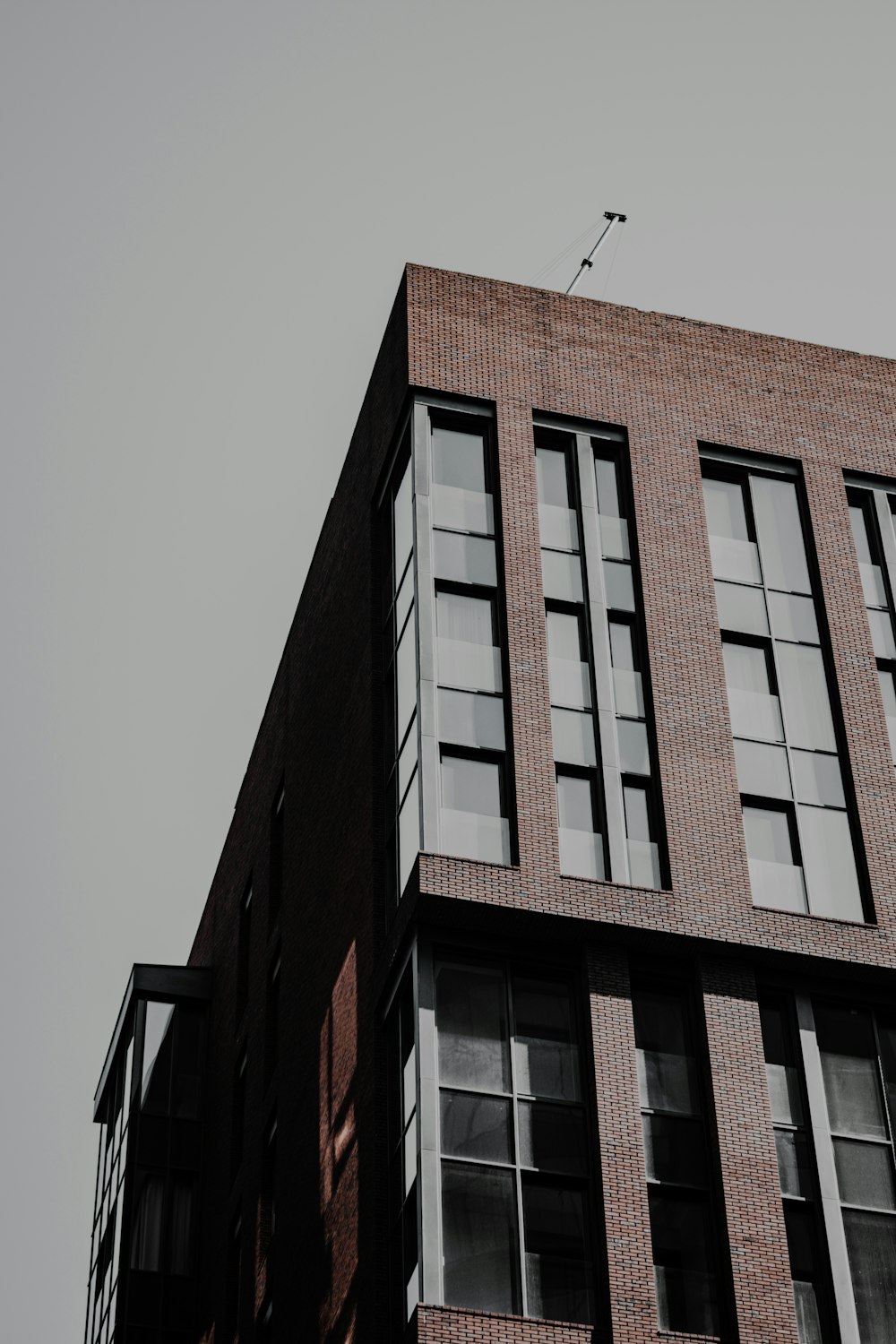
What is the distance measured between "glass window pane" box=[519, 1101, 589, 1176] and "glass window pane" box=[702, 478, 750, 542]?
12729 millimetres

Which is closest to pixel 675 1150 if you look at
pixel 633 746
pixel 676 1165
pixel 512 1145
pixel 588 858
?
pixel 676 1165

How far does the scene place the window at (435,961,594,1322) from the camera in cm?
3038

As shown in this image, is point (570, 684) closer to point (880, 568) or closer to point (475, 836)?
point (475, 836)

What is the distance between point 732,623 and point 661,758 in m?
3.87

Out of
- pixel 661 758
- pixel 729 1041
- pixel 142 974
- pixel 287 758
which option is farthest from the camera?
pixel 142 974

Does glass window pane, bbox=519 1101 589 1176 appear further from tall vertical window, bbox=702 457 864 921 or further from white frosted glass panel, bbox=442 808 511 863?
tall vertical window, bbox=702 457 864 921

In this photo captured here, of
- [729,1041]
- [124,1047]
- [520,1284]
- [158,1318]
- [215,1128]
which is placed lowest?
[520,1284]

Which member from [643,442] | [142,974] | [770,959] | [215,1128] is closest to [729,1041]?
[770,959]

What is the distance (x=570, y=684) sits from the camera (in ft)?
120

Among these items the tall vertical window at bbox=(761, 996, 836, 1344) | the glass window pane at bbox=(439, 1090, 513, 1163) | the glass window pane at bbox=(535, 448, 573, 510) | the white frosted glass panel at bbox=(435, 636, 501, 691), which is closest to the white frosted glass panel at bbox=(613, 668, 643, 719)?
the white frosted glass panel at bbox=(435, 636, 501, 691)

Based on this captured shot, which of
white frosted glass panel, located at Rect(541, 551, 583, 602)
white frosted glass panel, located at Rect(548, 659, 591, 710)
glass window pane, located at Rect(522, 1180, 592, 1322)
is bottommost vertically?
glass window pane, located at Rect(522, 1180, 592, 1322)

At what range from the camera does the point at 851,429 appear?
41.6 m

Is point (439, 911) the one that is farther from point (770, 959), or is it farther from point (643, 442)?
point (643, 442)

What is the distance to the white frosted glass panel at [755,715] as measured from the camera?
37125 mm
